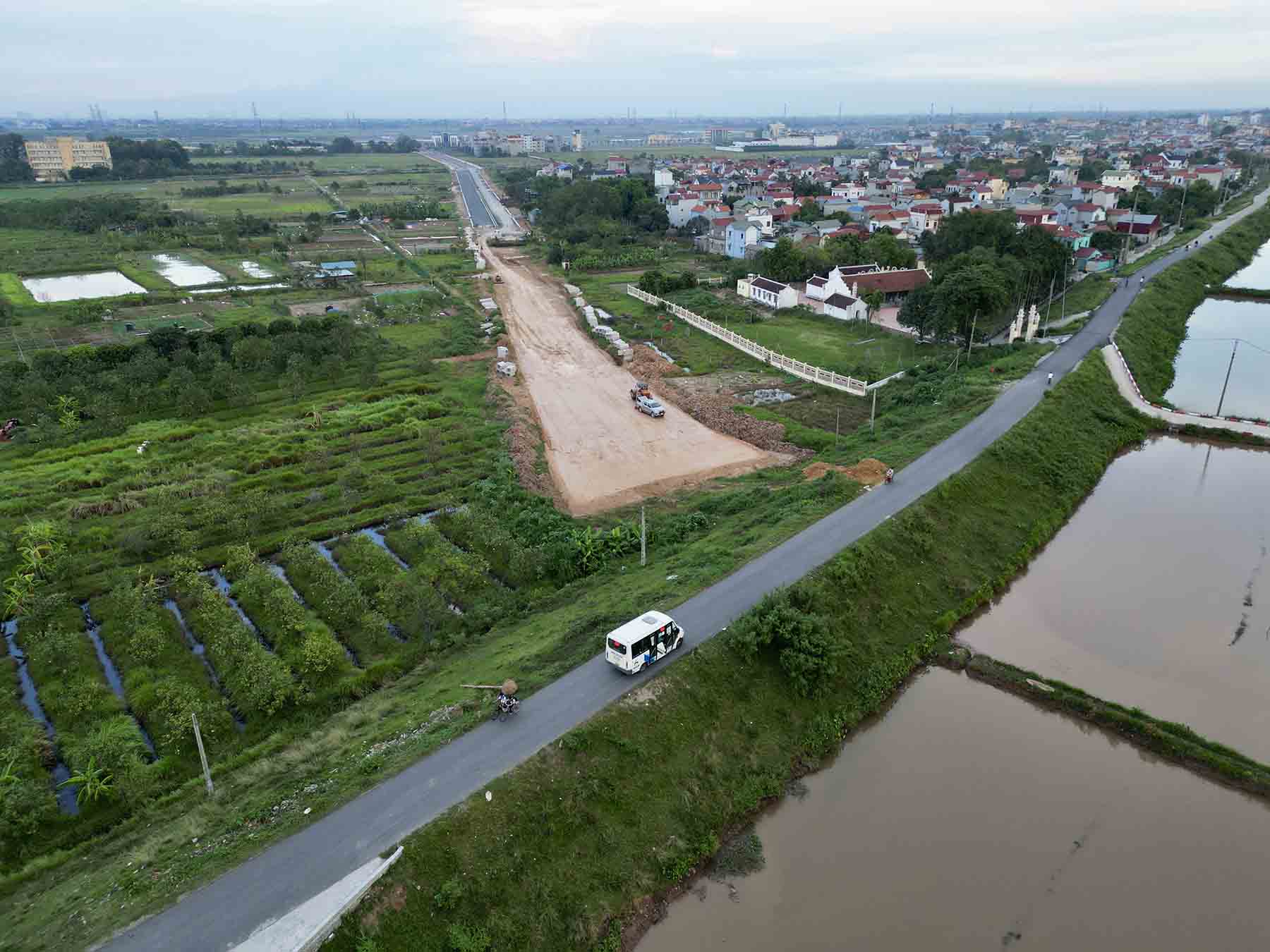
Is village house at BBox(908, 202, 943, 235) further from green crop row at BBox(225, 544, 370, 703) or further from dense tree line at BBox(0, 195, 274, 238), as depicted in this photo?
dense tree line at BBox(0, 195, 274, 238)

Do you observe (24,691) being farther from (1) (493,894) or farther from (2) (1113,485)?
(2) (1113,485)

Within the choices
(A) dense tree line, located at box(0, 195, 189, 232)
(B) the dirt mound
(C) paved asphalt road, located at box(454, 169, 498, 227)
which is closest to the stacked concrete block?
(B) the dirt mound

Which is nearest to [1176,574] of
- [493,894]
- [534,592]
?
[534,592]

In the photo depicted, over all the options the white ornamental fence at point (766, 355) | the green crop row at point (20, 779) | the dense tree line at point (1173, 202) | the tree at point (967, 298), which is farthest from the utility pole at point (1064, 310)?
the green crop row at point (20, 779)

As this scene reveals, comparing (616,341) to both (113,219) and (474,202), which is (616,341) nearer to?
(113,219)

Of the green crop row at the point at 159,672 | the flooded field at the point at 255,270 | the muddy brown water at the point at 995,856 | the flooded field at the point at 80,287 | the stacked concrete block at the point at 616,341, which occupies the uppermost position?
the flooded field at the point at 255,270

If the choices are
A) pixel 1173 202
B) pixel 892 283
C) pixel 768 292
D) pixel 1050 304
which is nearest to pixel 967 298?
pixel 1050 304

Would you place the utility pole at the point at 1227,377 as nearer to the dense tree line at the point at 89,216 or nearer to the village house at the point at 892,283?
the village house at the point at 892,283

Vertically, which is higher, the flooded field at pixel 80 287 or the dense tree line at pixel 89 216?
the dense tree line at pixel 89 216
